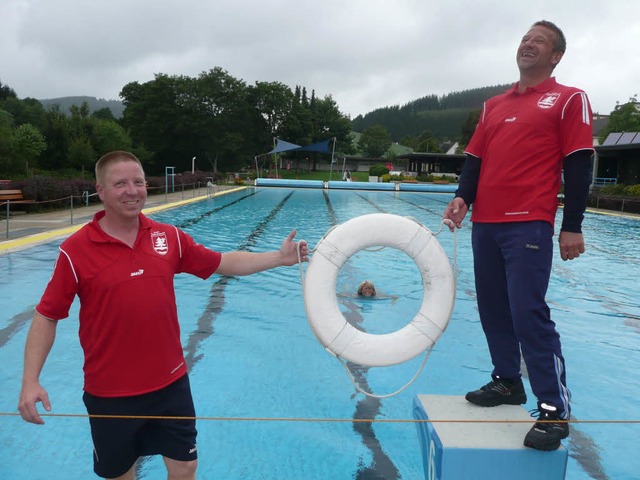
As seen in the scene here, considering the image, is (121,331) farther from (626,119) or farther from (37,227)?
(626,119)

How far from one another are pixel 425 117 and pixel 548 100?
125m

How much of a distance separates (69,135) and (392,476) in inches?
1414

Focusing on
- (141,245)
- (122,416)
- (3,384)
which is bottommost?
(3,384)

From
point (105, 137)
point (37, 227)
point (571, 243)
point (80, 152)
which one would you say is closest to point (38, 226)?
point (37, 227)

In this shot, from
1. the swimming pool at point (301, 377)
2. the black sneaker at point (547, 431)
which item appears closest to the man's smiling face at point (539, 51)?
the black sneaker at point (547, 431)

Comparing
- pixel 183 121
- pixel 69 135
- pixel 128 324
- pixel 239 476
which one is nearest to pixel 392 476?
pixel 239 476

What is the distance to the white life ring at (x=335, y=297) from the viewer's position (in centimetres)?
203

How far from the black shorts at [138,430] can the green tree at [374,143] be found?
211 ft

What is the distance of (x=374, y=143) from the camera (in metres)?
64.5

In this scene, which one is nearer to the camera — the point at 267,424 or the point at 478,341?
the point at 267,424

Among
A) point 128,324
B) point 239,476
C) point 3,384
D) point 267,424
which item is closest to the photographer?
point 128,324

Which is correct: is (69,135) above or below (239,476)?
above

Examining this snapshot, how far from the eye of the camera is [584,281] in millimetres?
6770

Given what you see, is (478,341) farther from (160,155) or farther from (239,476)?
(160,155)
